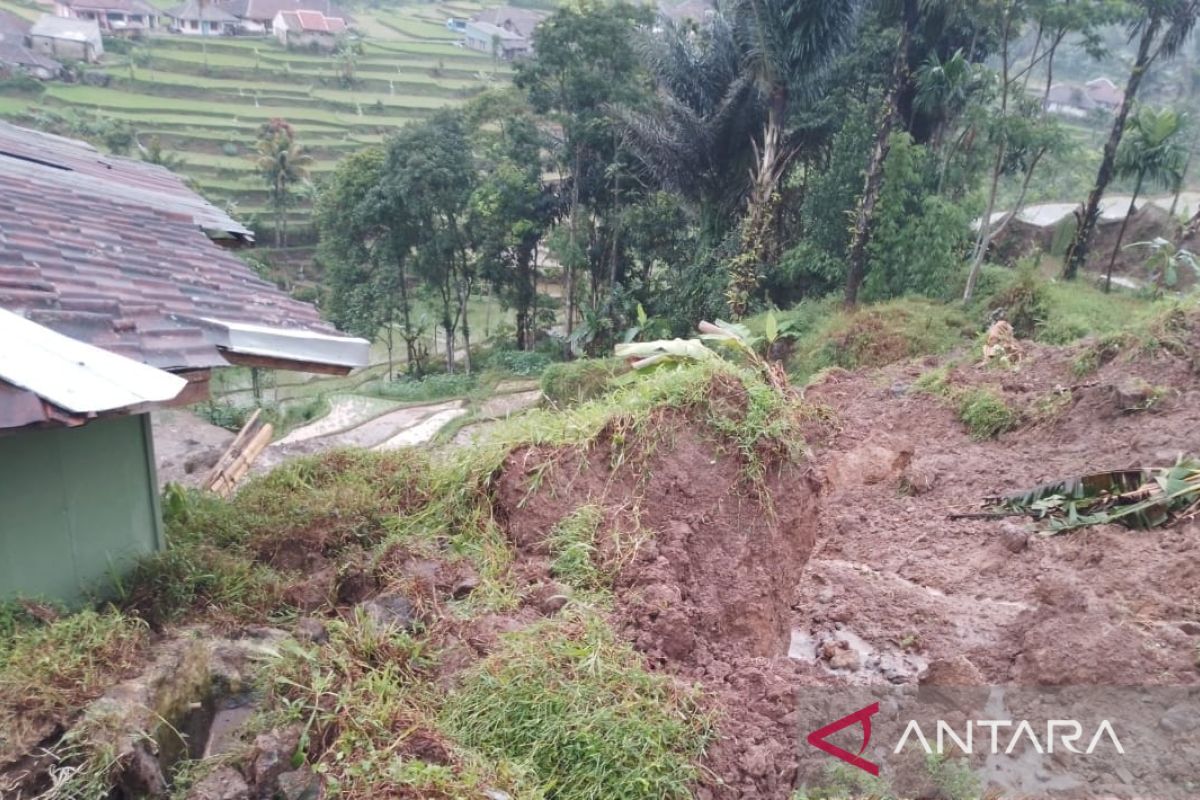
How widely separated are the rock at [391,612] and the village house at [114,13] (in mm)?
56886

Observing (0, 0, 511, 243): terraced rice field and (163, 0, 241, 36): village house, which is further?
(163, 0, 241, 36): village house

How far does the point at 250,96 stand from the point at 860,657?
156ft

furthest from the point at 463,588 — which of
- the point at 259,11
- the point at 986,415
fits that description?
the point at 259,11

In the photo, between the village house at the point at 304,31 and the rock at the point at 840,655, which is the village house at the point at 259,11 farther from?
the rock at the point at 840,655

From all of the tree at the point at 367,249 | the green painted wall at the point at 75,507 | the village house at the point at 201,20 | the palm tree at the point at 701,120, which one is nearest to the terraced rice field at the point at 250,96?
the village house at the point at 201,20

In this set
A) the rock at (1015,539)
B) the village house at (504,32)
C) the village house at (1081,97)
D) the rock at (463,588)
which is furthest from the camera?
the village house at (504,32)

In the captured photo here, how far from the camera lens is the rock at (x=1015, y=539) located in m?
6.03

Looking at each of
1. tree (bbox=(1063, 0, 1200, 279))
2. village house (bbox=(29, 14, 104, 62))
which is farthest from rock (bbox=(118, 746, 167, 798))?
village house (bbox=(29, 14, 104, 62))

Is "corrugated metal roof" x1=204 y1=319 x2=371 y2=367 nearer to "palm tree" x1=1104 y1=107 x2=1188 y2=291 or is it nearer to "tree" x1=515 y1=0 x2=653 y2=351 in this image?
"tree" x1=515 y1=0 x2=653 y2=351

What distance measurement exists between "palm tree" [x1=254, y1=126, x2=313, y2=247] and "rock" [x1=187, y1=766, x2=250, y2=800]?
31.5 meters

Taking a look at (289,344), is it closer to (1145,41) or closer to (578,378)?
(578,378)

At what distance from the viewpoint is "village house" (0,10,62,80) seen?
3859 centimetres

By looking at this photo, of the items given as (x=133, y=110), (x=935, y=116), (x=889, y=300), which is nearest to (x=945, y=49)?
(x=935, y=116)

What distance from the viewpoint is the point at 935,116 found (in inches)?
669
